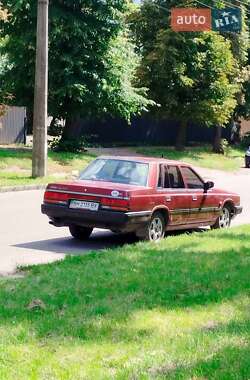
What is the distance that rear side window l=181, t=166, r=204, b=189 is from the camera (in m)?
13.0

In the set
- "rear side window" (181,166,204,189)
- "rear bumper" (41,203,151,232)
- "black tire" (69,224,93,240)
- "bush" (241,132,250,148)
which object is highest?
"bush" (241,132,250,148)

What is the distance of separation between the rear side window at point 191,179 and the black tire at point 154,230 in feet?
3.87

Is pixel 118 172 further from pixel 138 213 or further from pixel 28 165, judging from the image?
pixel 28 165

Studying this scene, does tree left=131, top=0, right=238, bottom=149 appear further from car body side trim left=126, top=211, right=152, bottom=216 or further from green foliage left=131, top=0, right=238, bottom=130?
car body side trim left=126, top=211, right=152, bottom=216

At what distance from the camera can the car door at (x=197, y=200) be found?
12875mm

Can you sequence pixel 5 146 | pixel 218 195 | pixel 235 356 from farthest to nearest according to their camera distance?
pixel 5 146 → pixel 218 195 → pixel 235 356

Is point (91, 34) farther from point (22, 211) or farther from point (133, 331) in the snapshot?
point (133, 331)

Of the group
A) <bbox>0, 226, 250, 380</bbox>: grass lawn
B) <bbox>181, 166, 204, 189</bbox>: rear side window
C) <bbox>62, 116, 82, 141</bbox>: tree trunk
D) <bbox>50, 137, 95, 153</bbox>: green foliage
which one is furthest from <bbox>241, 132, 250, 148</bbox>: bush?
<bbox>0, 226, 250, 380</bbox>: grass lawn

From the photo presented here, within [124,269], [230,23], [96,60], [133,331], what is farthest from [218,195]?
[96,60]

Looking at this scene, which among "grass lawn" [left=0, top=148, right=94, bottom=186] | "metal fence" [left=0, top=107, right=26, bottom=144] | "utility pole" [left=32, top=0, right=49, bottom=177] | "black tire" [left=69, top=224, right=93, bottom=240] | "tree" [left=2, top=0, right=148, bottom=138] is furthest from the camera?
"metal fence" [left=0, top=107, right=26, bottom=144]

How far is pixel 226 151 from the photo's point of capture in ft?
157

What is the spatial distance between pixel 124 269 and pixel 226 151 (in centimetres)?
4022

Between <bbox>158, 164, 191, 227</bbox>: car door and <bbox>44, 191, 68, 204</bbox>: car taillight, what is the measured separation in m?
1.60

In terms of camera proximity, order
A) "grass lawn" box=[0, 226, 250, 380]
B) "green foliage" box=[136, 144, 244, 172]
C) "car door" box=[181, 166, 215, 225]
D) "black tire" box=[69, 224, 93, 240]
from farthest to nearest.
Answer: "green foliage" box=[136, 144, 244, 172] < "car door" box=[181, 166, 215, 225] < "black tire" box=[69, 224, 93, 240] < "grass lawn" box=[0, 226, 250, 380]
